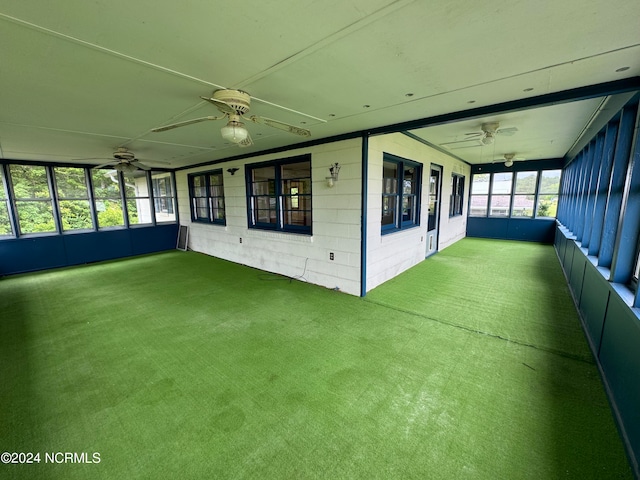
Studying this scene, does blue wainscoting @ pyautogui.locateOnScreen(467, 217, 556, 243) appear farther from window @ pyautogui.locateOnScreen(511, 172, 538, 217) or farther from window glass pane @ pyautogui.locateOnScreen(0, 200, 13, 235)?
window glass pane @ pyautogui.locateOnScreen(0, 200, 13, 235)

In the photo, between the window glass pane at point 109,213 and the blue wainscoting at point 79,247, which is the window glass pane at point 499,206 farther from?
the window glass pane at point 109,213

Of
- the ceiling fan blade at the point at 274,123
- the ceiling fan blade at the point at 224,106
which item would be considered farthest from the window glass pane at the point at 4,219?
the ceiling fan blade at the point at 274,123

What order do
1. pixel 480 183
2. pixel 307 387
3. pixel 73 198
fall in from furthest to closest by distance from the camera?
pixel 480 183, pixel 73 198, pixel 307 387

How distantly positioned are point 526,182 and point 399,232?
23.1ft

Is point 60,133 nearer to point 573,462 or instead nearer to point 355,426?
point 355,426

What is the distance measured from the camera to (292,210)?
5.46 m

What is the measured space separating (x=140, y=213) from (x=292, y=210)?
221 inches

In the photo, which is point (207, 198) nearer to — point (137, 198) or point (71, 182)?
point (137, 198)

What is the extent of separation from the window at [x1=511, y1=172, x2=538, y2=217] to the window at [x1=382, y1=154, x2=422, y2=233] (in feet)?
18.9

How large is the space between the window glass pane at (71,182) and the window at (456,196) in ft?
34.5

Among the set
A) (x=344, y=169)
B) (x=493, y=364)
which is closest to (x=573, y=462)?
(x=493, y=364)

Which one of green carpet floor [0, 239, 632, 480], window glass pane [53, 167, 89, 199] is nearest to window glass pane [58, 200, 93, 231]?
window glass pane [53, 167, 89, 199]

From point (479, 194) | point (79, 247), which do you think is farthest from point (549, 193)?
point (79, 247)

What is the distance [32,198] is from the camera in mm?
6266
